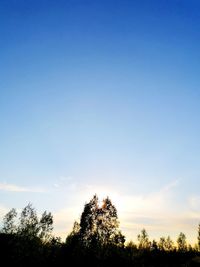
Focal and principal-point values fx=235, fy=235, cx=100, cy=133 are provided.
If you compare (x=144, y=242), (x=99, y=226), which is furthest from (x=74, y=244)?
(x=144, y=242)

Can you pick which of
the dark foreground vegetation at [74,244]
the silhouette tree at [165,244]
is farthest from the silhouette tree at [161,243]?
the dark foreground vegetation at [74,244]

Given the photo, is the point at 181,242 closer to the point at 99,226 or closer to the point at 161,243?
the point at 161,243

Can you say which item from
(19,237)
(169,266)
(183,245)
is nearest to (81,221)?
(19,237)

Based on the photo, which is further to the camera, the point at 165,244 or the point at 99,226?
the point at 165,244

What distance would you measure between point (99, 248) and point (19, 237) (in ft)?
63.1

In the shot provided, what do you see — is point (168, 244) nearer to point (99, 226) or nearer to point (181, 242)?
point (181, 242)

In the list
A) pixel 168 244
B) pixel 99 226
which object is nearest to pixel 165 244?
pixel 168 244

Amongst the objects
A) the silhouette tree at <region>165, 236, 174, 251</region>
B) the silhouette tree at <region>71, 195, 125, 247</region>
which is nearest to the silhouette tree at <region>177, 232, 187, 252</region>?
the silhouette tree at <region>165, 236, 174, 251</region>

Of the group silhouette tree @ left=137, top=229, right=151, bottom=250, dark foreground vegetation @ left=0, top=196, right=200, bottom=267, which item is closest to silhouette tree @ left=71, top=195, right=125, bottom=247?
dark foreground vegetation @ left=0, top=196, right=200, bottom=267

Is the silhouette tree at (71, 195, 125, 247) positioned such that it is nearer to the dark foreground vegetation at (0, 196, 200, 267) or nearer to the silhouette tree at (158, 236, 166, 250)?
the dark foreground vegetation at (0, 196, 200, 267)

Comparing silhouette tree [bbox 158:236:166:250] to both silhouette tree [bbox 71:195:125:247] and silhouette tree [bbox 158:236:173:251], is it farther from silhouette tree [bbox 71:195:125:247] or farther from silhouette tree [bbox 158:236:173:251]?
silhouette tree [bbox 71:195:125:247]

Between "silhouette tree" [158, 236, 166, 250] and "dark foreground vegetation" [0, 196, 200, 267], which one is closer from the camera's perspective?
"dark foreground vegetation" [0, 196, 200, 267]

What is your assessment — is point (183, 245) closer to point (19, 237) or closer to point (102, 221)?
point (102, 221)

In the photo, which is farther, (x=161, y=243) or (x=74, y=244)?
(x=161, y=243)
